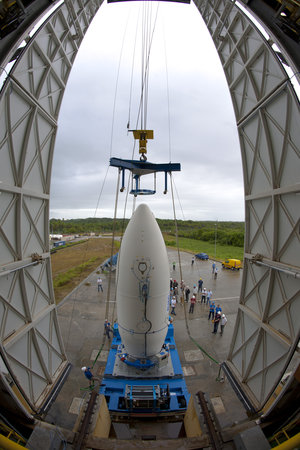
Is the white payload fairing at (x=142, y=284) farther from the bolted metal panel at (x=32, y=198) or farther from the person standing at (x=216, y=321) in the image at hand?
the person standing at (x=216, y=321)

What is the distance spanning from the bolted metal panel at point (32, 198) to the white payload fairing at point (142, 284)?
202cm

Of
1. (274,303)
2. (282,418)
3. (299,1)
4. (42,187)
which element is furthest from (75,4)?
(282,418)

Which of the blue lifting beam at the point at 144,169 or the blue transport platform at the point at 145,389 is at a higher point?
the blue lifting beam at the point at 144,169

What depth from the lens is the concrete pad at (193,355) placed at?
8.41 m

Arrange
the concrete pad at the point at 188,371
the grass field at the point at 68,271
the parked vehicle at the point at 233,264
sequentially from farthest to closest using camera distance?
the parked vehicle at the point at 233,264 < the grass field at the point at 68,271 < the concrete pad at the point at 188,371

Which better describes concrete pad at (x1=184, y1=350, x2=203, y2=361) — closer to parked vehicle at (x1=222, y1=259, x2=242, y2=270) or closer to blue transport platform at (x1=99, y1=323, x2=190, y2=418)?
blue transport platform at (x1=99, y1=323, x2=190, y2=418)

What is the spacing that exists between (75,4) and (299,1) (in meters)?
5.00

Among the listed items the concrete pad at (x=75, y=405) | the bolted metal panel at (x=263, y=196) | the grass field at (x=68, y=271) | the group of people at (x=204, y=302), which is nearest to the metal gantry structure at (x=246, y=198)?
the bolted metal panel at (x=263, y=196)

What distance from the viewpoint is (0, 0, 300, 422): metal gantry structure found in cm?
403

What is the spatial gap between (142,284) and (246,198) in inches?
144

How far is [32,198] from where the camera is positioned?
16.3 ft

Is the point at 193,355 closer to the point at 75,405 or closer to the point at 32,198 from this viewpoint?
the point at 75,405

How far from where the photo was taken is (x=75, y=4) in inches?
197

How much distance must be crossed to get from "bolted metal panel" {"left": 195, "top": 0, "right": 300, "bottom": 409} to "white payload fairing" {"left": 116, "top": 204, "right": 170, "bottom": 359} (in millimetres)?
2278
